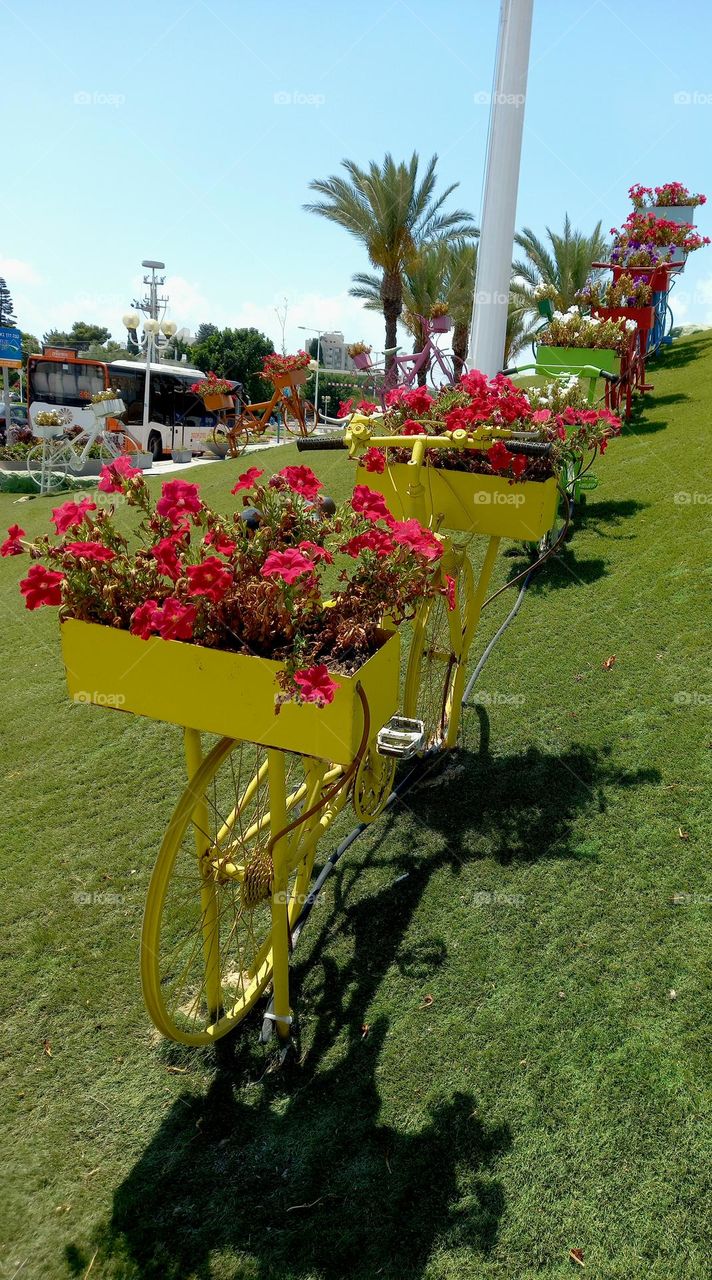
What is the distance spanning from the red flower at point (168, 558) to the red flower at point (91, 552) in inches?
5.5

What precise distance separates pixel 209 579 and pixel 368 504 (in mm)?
626

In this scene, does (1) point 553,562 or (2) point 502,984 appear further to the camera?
(1) point 553,562

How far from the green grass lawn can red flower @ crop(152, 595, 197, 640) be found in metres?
1.58

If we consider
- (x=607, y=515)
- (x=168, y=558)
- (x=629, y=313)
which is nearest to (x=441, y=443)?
(x=168, y=558)

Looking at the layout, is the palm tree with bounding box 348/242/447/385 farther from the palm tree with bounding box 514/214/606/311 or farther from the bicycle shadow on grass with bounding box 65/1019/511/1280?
the bicycle shadow on grass with bounding box 65/1019/511/1280

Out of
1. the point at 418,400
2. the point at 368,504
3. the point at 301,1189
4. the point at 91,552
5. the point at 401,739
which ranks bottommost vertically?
the point at 301,1189

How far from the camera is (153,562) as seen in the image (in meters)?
2.12

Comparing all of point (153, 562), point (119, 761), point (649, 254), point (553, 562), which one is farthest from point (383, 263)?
point (153, 562)

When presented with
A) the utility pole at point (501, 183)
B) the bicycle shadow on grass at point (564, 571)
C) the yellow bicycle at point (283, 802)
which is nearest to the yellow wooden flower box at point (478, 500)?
the yellow bicycle at point (283, 802)

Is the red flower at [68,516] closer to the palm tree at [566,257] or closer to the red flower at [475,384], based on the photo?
the red flower at [475,384]

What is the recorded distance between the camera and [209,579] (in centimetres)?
190

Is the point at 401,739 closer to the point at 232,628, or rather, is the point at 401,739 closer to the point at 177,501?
the point at 232,628

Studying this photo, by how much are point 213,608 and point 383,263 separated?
1769 cm

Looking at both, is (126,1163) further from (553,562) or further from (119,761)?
(553,562)
